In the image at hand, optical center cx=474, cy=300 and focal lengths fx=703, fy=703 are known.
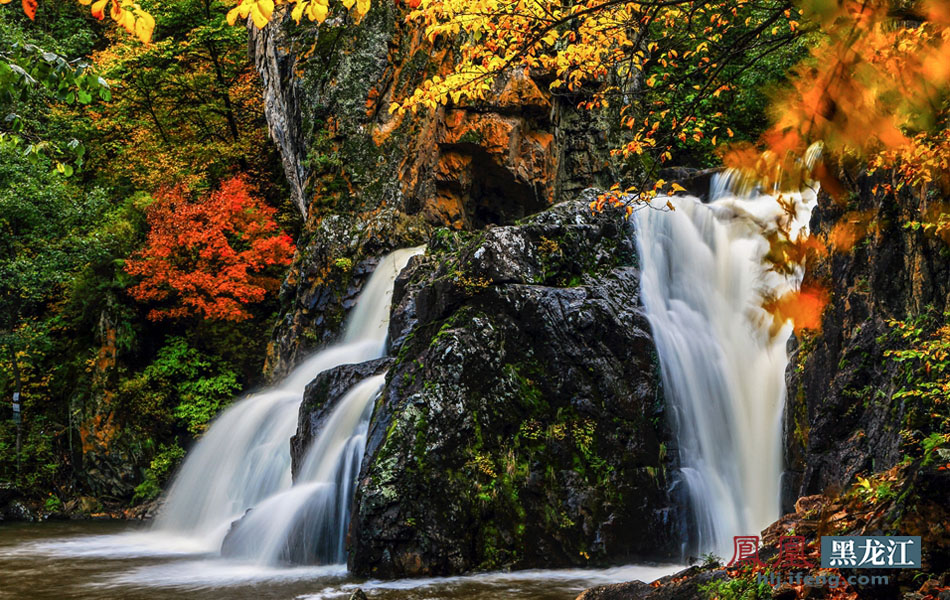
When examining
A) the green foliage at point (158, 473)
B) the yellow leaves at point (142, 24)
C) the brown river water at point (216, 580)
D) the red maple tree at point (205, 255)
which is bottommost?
the brown river water at point (216, 580)

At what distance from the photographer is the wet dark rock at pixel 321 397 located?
977cm

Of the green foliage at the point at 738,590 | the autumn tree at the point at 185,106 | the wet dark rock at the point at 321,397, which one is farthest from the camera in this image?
the autumn tree at the point at 185,106

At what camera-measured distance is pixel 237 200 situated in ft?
52.5

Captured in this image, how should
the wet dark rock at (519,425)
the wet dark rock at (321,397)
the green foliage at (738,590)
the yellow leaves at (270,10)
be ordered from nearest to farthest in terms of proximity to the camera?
the yellow leaves at (270,10), the green foliage at (738,590), the wet dark rock at (519,425), the wet dark rock at (321,397)

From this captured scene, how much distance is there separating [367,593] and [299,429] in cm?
376

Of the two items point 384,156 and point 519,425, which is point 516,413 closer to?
point 519,425

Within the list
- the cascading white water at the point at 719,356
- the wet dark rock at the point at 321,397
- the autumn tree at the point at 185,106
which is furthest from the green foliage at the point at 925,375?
the autumn tree at the point at 185,106

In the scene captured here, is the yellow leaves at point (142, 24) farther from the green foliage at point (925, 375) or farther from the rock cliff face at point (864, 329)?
the rock cliff face at point (864, 329)

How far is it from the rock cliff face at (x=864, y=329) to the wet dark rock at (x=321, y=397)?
580 cm

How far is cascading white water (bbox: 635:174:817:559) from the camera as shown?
842cm

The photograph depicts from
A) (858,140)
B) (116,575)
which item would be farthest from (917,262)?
(116,575)

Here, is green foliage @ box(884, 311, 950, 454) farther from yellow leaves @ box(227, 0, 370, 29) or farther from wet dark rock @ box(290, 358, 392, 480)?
wet dark rock @ box(290, 358, 392, 480)

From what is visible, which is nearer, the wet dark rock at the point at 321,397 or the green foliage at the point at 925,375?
the green foliage at the point at 925,375

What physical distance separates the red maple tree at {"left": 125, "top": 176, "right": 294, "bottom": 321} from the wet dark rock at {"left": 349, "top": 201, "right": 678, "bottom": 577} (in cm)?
731
